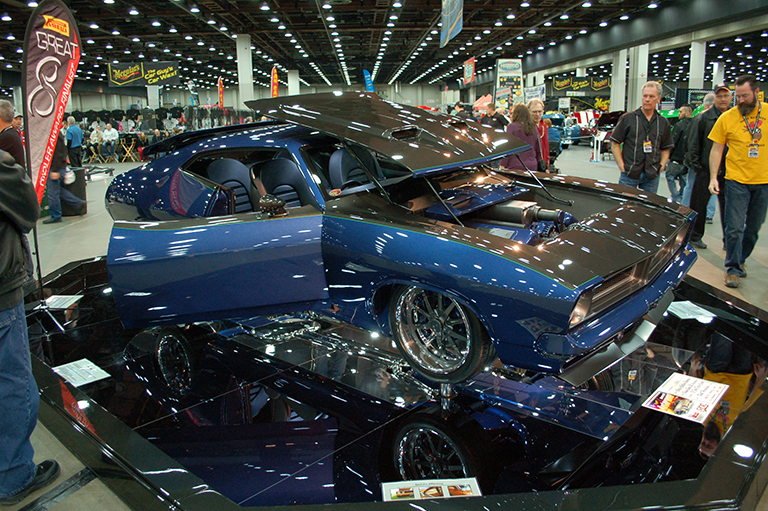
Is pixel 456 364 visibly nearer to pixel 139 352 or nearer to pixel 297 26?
pixel 139 352

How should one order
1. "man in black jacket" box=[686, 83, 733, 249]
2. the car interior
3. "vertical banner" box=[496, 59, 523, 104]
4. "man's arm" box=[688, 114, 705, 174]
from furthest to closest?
"vertical banner" box=[496, 59, 523, 104], "man's arm" box=[688, 114, 705, 174], "man in black jacket" box=[686, 83, 733, 249], the car interior

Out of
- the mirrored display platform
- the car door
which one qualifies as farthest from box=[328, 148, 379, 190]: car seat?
the mirrored display platform

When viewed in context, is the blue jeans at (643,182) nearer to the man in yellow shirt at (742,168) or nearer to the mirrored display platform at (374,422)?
the man in yellow shirt at (742,168)

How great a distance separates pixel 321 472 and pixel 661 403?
167cm

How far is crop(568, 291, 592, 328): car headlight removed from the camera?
7.31 ft

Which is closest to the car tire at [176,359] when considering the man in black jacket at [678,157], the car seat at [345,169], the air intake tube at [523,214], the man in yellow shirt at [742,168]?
the car seat at [345,169]

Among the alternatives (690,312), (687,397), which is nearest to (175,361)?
(687,397)

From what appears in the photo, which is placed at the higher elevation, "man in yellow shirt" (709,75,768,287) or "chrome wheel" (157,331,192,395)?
"man in yellow shirt" (709,75,768,287)

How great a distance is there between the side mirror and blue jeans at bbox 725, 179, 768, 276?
12.8 feet

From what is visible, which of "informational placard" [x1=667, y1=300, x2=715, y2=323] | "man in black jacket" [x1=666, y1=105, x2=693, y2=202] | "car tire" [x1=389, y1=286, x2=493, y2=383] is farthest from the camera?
"man in black jacket" [x1=666, y1=105, x2=693, y2=202]

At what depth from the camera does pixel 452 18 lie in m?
8.68

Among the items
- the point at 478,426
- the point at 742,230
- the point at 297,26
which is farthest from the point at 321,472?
the point at 297,26

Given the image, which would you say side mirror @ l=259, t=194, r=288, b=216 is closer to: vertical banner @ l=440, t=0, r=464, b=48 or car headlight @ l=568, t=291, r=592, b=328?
car headlight @ l=568, t=291, r=592, b=328

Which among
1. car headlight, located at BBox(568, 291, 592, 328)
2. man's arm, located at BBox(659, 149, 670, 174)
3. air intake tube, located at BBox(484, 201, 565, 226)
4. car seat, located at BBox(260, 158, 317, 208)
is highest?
man's arm, located at BBox(659, 149, 670, 174)
